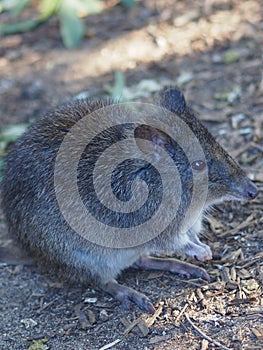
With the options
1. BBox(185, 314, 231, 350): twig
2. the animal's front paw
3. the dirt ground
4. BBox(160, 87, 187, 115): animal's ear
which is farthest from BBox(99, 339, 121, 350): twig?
BBox(160, 87, 187, 115): animal's ear

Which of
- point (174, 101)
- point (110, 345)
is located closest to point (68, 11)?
point (174, 101)

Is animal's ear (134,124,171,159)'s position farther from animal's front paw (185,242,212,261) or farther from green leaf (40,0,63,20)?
green leaf (40,0,63,20)

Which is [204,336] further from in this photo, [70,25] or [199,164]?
[70,25]

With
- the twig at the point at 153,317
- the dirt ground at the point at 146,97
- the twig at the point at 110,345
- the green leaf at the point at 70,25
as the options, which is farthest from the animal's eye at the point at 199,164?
the green leaf at the point at 70,25

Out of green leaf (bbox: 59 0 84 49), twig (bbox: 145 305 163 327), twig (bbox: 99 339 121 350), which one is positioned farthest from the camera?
green leaf (bbox: 59 0 84 49)

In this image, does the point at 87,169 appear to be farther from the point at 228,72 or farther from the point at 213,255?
the point at 228,72

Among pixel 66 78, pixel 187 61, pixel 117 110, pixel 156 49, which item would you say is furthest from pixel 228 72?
pixel 117 110
